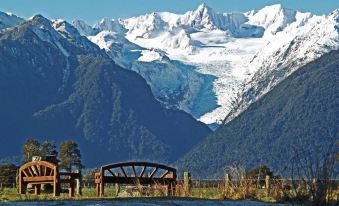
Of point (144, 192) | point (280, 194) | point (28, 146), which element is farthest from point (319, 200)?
point (28, 146)

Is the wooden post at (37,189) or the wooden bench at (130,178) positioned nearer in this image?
the wooden bench at (130,178)

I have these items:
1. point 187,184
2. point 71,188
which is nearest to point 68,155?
point 71,188

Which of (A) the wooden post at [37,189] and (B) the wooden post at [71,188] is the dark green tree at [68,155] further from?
(A) the wooden post at [37,189]

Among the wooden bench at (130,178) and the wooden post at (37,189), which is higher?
the wooden bench at (130,178)

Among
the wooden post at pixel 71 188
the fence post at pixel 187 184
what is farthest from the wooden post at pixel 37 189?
the fence post at pixel 187 184

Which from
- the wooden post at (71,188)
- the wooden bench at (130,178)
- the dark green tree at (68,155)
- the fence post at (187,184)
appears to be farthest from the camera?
the dark green tree at (68,155)

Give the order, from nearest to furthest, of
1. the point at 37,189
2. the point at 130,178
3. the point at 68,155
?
the point at 130,178
the point at 37,189
the point at 68,155

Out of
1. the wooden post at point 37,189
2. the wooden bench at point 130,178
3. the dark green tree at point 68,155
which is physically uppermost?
the dark green tree at point 68,155

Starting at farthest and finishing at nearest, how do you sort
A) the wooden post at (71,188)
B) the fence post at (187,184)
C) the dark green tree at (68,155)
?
the dark green tree at (68,155) < the wooden post at (71,188) < the fence post at (187,184)

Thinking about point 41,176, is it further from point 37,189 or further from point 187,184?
point 187,184

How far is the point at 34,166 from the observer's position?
32062 millimetres

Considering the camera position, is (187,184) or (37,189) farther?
(37,189)

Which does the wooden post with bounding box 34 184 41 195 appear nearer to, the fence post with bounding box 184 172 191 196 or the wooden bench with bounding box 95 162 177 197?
the wooden bench with bounding box 95 162 177 197

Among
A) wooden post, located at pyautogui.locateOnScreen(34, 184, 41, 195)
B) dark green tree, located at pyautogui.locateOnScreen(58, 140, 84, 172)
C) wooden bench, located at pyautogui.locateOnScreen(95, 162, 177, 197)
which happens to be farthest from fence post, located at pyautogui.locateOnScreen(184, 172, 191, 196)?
dark green tree, located at pyautogui.locateOnScreen(58, 140, 84, 172)
